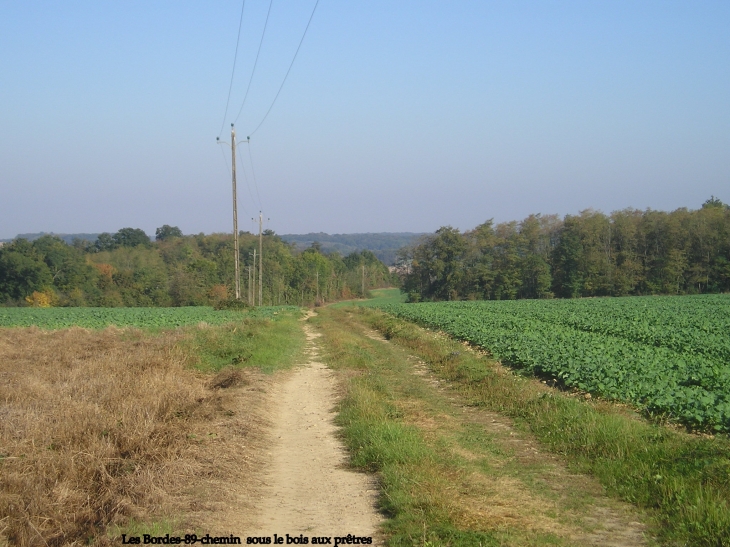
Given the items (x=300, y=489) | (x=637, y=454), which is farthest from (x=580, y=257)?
(x=300, y=489)

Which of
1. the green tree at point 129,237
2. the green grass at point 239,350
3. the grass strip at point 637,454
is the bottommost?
the green grass at point 239,350

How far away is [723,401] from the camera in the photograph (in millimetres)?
9328

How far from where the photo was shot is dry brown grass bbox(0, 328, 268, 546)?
587 centimetres

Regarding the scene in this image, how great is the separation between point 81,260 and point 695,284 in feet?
253

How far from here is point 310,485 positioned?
7.03 m

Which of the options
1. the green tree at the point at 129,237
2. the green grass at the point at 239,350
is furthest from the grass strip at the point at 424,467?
the green tree at the point at 129,237

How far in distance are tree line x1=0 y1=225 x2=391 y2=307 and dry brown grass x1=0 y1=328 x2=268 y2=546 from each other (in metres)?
43.1

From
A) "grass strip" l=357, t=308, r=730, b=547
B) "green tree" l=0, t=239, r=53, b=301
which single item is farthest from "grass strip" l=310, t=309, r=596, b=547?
"green tree" l=0, t=239, r=53, b=301

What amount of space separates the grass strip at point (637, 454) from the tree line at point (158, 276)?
4574 cm

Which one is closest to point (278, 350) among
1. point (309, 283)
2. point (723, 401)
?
point (723, 401)

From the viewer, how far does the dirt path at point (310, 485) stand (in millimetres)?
5680

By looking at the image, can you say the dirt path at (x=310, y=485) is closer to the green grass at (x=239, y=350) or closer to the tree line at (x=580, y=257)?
the green grass at (x=239, y=350)

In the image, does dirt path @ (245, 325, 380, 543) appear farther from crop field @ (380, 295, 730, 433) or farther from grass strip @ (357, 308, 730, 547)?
crop field @ (380, 295, 730, 433)

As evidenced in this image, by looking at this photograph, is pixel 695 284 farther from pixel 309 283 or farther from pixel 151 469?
pixel 151 469
